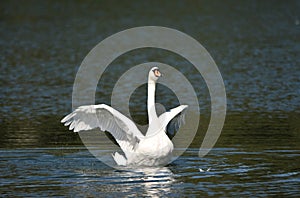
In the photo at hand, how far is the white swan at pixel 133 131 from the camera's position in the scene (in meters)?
14.4

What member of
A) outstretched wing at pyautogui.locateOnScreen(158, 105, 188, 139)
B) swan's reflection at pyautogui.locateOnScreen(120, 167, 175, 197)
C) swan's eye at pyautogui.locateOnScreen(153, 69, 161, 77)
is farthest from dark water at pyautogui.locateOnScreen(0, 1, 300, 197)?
swan's eye at pyautogui.locateOnScreen(153, 69, 161, 77)

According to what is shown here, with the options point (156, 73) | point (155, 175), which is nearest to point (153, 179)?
point (155, 175)

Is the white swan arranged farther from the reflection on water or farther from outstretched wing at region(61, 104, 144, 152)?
the reflection on water

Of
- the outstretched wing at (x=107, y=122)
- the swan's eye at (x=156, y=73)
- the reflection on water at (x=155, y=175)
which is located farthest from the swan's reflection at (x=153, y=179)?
the swan's eye at (x=156, y=73)

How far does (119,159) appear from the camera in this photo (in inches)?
581

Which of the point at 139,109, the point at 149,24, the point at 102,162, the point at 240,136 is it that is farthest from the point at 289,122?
the point at 149,24

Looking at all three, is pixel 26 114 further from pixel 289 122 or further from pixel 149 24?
pixel 149 24

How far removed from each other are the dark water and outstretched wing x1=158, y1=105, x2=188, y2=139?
0.59m

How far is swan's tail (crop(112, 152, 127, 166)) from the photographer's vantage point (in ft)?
48.4

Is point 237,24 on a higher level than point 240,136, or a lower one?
higher

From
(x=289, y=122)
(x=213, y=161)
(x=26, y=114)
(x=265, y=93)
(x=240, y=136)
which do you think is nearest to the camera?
(x=213, y=161)

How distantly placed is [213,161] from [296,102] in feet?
24.1

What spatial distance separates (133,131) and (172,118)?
107 cm

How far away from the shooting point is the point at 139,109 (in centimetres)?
2092
